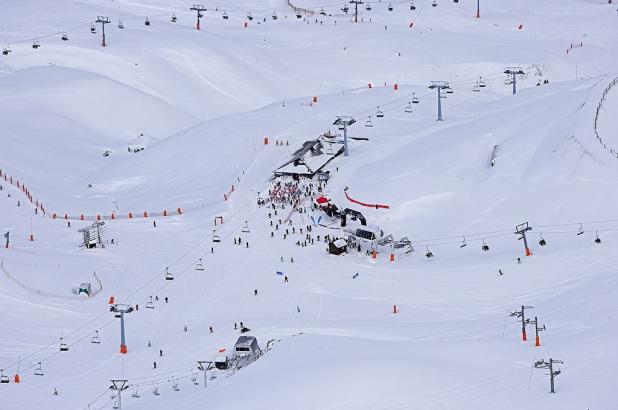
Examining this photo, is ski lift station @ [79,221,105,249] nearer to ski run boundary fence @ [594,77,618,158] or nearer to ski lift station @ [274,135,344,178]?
ski lift station @ [274,135,344,178]

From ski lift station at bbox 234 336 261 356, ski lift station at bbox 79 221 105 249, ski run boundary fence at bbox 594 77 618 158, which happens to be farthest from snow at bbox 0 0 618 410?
ski lift station at bbox 79 221 105 249

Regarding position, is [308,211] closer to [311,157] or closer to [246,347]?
[311,157]

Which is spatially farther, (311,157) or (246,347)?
(311,157)

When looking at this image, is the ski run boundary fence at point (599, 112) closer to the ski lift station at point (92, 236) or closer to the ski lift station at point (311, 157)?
the ski lift station at point (311, 157)

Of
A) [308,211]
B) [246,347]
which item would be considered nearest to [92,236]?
[308,211]

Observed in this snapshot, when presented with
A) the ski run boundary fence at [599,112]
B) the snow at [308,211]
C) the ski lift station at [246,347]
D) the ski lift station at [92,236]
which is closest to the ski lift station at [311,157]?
the snow at [308,211]

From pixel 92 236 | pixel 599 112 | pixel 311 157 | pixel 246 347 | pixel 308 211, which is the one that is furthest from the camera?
pixel 311 157
